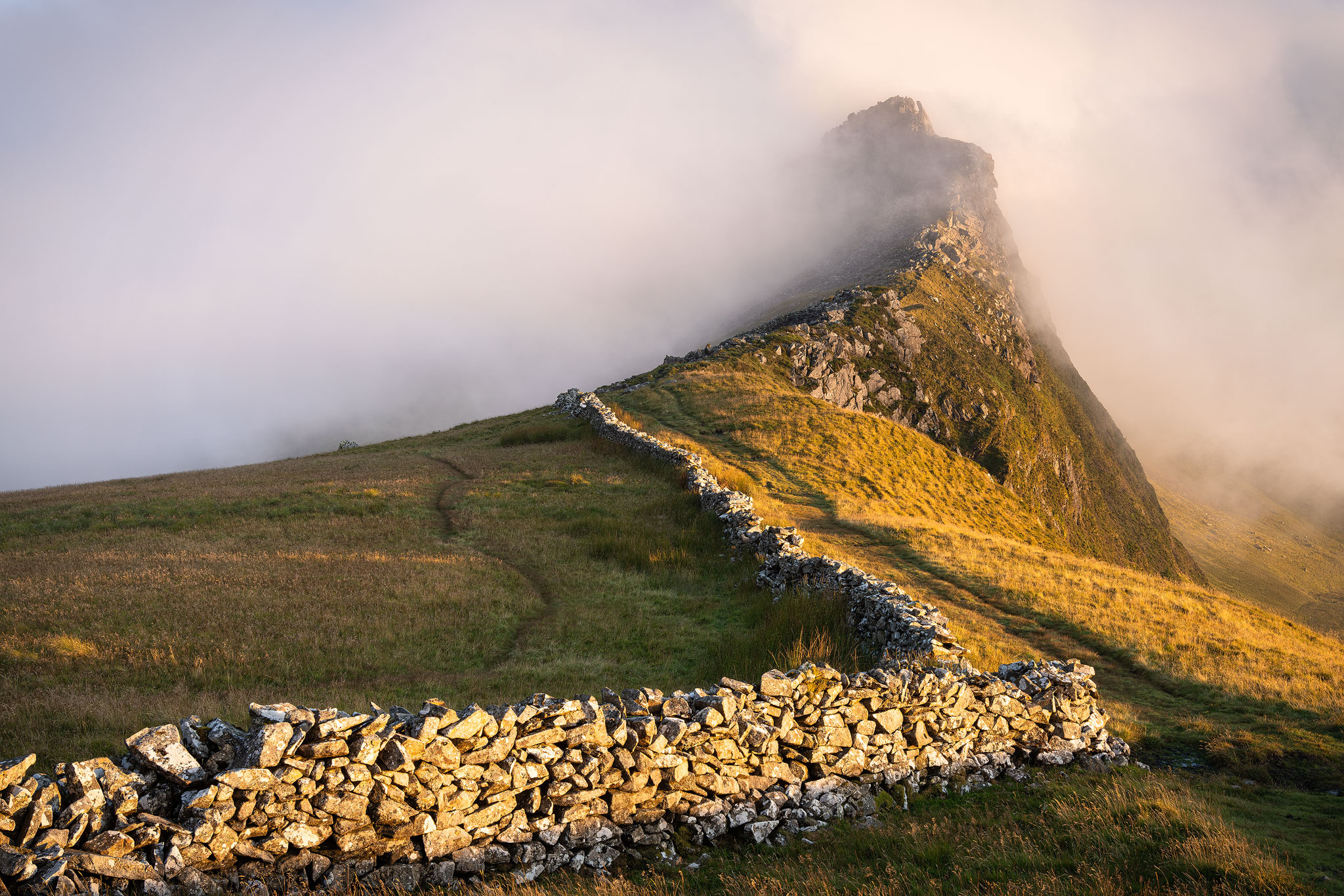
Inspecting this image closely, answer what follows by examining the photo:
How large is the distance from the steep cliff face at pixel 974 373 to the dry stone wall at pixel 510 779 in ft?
186

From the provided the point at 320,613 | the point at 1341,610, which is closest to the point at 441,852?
the point at 320,613

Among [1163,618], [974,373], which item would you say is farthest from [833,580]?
[974,373]

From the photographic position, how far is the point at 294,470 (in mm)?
37781

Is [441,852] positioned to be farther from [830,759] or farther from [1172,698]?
[1172,698]

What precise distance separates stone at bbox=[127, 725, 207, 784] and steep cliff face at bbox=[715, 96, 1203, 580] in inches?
2442

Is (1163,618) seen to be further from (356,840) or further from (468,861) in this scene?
(356,840)

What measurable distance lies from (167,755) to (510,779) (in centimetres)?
334

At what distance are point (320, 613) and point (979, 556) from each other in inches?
870

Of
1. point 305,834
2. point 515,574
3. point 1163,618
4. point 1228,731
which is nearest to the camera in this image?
point 305,834

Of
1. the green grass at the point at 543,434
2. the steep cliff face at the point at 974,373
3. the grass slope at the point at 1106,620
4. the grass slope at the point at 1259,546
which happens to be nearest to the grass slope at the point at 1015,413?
the steep cliff face at the point at 974,373

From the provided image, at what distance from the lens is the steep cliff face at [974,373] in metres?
81.6

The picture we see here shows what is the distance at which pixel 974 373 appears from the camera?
338ft

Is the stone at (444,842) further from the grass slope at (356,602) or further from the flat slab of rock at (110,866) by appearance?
the grass slope at (356,602)

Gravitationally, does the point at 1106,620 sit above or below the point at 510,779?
below
